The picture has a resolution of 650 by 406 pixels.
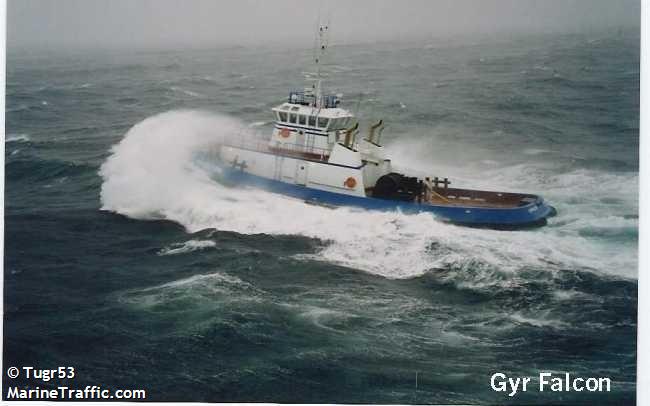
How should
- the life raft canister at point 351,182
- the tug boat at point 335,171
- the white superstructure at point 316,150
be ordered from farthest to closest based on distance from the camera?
the white superstructure at point 316,150 < the life raft canister at point 351,182 < the tug boat at point 335,171

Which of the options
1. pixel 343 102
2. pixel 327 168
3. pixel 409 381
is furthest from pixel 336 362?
pixel 343 102

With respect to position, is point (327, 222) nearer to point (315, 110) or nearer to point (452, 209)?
point (452, 209)

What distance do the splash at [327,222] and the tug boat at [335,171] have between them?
0.22 meters

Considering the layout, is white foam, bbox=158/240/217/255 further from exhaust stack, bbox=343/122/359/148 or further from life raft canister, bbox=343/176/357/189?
exhaust stack, bbox=343/122/359/148

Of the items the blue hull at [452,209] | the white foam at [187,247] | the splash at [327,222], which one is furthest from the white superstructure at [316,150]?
the white foam at [187,247]

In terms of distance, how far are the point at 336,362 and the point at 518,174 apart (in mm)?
5813

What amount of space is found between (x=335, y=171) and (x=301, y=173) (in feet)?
2.19

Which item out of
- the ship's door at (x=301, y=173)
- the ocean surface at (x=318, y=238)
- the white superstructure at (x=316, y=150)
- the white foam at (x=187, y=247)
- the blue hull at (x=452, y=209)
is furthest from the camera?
the ship's door at (x=301, y=173)

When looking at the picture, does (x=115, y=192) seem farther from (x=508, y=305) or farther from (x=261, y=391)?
(x=508, y=305)

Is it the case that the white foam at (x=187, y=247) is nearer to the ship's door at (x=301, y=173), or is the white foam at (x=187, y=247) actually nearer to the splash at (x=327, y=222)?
the splash at (x=327, y=222)

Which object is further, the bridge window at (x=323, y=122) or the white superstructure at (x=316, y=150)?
the bridge window at (x=323, y=122)

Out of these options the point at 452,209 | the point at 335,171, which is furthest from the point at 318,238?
the point at 452,209

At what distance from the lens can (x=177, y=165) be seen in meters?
14.3

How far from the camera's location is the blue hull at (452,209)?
1284cm
